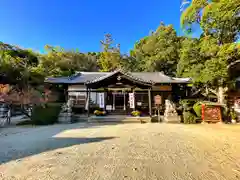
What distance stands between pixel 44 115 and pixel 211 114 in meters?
10.4

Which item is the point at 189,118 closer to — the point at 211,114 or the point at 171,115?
the point at 171,115

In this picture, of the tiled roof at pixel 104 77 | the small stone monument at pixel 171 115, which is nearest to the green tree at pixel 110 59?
the tiled roof at pixel 104 77

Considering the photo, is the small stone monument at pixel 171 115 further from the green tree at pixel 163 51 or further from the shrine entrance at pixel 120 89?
the green tree at pixel 163 51

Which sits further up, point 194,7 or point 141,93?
point 194,7

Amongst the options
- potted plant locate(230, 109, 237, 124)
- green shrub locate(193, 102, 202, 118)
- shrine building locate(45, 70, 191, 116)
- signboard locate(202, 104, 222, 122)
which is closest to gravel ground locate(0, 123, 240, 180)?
signboard locate(202, 104, 222, 122)

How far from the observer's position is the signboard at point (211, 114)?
10.9 meters

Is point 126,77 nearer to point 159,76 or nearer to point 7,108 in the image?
point 159,76

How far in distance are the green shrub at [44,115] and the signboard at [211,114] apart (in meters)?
9.48

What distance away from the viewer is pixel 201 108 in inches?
441

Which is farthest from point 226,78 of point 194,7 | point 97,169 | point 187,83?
point 97,169

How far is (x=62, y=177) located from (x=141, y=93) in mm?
12343

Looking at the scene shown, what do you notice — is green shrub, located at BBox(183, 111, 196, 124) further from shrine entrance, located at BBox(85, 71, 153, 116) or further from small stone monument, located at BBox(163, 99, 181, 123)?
shrine entrance, located at BBox(85, 71, 153, 116)

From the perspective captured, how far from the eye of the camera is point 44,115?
10594mm

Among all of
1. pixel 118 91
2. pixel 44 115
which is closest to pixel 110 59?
pixel 118 91
